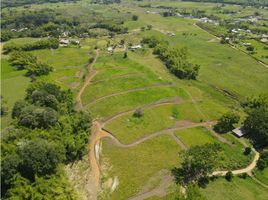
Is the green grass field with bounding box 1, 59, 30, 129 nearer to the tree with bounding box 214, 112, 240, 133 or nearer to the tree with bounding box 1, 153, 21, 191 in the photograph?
the tree with bounding box 1, 153, 21, 191

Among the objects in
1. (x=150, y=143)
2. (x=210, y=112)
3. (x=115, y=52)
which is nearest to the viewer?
(x=150, y=143)

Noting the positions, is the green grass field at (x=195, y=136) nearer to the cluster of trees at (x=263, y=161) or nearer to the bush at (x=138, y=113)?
the cluster of trees at (x=263, y=161)

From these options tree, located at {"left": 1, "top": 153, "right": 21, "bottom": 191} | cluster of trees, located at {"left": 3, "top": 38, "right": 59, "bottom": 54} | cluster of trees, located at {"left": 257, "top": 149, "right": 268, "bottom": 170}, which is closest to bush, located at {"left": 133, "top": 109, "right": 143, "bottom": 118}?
cluster of trees, located at {"left": 257, "top": 149, "right": 268, "bottom": 170}

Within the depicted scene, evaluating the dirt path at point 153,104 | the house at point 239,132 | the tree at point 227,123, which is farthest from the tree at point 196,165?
the dirt path at point 153,104

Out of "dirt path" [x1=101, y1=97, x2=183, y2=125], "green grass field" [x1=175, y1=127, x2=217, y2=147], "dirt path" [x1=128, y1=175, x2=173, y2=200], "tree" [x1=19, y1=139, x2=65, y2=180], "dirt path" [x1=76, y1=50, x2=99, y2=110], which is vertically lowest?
"dirt path" [x1=76, y1=50, x2=99, y2=110]

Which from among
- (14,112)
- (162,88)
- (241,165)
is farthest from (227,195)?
(14,112)

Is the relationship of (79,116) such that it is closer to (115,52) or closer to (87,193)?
(87,193)

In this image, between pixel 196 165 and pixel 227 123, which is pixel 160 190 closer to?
pixel 196 165

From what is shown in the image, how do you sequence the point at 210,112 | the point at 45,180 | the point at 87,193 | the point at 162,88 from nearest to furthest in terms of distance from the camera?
the point at 45,180 < the point at 87,193 < the point at 210,112 < the point at 162,88
